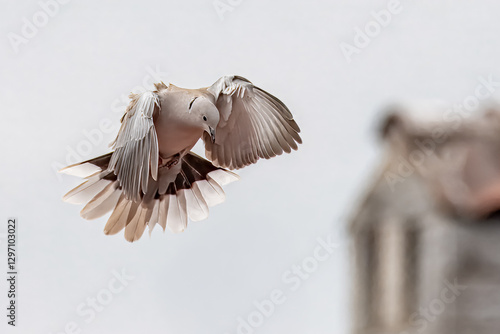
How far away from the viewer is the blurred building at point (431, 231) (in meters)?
5.40

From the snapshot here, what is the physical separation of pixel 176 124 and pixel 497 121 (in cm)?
426

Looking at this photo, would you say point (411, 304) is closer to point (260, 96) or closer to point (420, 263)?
point (420, 263)

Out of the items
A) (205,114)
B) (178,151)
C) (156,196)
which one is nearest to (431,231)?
(156,196)

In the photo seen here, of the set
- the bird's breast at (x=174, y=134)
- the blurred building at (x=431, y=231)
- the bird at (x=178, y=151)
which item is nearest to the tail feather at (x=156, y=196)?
the bird at (x=178, y=151)

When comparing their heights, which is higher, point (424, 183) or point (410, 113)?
point (410, 113)

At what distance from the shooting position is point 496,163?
5.16 m

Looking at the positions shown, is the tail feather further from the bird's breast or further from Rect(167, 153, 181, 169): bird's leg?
the bird's breast

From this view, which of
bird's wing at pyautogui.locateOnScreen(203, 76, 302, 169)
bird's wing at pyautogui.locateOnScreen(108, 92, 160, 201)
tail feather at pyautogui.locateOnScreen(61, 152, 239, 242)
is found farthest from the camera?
tail feather at pyautogui.locateOnScreen(61, 152, 239, 242)

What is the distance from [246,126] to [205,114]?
0.51ft

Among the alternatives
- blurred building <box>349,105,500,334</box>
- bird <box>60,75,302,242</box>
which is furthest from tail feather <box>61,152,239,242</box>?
blurred building <box>349,105,500,334</box>

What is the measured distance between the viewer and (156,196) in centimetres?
163

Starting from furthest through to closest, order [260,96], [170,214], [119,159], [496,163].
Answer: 1. [496,163]
2. [170,214]
3. [260,96]
4. [119,159]

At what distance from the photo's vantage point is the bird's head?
137 centimetres

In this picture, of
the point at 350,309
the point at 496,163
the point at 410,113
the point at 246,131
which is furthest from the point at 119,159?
the point at 350,309
